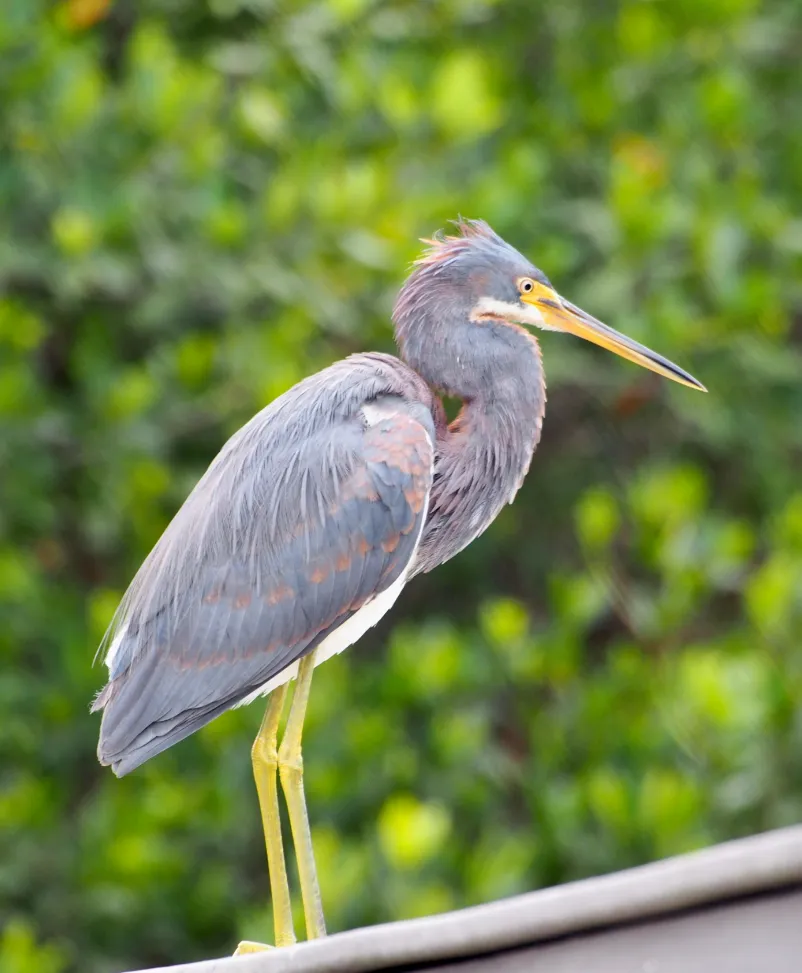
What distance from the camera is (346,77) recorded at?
488 cm

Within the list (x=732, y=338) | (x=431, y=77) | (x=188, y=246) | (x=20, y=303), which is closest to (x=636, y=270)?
(x=732, y=338)

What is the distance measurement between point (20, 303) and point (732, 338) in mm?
2148

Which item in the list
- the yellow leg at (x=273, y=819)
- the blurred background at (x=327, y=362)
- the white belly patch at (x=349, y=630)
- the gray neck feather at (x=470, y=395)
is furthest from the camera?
the blurred background at (x=327, y=362)

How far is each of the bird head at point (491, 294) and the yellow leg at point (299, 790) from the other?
0.68 metres

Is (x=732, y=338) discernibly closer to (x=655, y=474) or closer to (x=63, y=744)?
(x=655, y=474)

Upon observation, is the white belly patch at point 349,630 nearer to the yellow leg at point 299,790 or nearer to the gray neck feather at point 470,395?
the yellow leg at point 299,790

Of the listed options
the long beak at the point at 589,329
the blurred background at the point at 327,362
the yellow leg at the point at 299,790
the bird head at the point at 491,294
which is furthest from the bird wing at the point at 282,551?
the blurred background at the point at 327,362

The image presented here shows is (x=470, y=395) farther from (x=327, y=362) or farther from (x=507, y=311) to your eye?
(x=327, y=362)

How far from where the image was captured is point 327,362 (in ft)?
16.3

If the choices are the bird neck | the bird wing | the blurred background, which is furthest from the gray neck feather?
the blurred background

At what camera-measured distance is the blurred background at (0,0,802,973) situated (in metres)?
4.59

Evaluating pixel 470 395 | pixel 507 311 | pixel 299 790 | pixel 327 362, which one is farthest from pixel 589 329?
pixel 327 362

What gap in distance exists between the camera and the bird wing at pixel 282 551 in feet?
9.62

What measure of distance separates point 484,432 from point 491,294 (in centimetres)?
26
